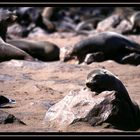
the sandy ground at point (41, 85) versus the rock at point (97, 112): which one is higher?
the rock at point (97, 112)

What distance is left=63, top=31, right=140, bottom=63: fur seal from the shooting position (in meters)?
8.07

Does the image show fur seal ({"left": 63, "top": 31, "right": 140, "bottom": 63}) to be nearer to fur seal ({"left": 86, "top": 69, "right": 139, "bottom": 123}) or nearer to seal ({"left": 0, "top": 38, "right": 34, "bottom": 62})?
seal ({"left": 0, "top": 38, "right": 34, "bottom": 62})

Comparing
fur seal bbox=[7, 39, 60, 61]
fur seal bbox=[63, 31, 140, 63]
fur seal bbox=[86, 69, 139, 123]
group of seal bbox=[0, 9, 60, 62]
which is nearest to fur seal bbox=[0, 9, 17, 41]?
group of seal bbox=[0, 9, 60, 62]

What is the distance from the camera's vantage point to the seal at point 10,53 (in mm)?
7355

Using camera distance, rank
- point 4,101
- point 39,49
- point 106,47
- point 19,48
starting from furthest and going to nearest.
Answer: point 39,49 → point 19,48 → point 106,47 → point 4,101

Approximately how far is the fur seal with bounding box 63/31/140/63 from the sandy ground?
16.1 inches

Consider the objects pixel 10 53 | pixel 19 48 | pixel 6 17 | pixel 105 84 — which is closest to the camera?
pixel 105 84

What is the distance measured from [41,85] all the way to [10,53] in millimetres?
1758

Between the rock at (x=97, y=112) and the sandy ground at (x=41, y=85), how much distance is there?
0.25 ft

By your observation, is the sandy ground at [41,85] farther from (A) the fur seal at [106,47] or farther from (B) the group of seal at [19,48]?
(A) the fur seal at [106,47]

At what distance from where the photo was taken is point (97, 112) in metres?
4.26

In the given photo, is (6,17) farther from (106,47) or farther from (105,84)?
(105,84)

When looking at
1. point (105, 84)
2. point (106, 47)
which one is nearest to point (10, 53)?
point (106, 47)

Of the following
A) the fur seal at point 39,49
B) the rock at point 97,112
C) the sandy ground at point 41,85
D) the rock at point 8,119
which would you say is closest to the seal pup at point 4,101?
the sandy ground at point 41,85
